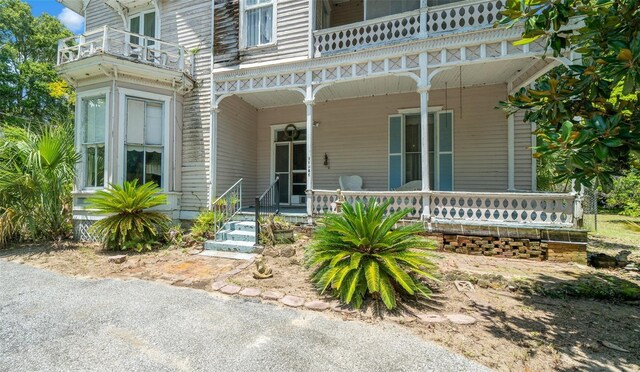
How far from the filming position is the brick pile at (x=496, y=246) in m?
5.69

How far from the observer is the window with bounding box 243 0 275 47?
26.9ft

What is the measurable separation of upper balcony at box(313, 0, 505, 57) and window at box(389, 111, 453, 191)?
7.54 feet

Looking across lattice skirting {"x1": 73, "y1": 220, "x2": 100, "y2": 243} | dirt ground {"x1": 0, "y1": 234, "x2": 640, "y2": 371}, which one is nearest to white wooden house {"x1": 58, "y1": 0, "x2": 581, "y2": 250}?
lattice skirting {"x1": 73, "y1": 220, "x2": 100, "y2": 243}

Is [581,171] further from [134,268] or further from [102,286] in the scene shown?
[134,268]

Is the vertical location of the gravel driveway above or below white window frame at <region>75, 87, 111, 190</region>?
below

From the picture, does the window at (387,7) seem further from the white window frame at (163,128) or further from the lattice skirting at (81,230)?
the lattice skirting at (81,230)

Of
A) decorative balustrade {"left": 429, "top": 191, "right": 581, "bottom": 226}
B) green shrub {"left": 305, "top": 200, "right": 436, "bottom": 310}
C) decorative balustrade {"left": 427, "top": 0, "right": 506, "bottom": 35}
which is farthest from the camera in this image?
decorative balustrade {"left": 427, "top": 0, "right": 506, "bottom": 35}

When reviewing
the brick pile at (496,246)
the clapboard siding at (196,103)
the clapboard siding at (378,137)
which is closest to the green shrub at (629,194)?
the clapboard siding at (378,137)

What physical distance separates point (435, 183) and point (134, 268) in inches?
289

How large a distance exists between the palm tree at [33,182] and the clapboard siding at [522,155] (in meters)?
11.3

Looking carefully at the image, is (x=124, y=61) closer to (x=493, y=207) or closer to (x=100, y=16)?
(x=100, y=16)

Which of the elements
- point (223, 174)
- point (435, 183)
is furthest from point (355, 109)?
point (223, 174)

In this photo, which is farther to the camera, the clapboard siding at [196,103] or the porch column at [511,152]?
the clapboard siding at [196,103]

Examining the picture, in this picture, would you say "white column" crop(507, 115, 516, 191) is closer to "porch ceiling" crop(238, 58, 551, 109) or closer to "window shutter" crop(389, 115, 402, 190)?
"porch ceiling" crop(238, 58, 551, 109)
